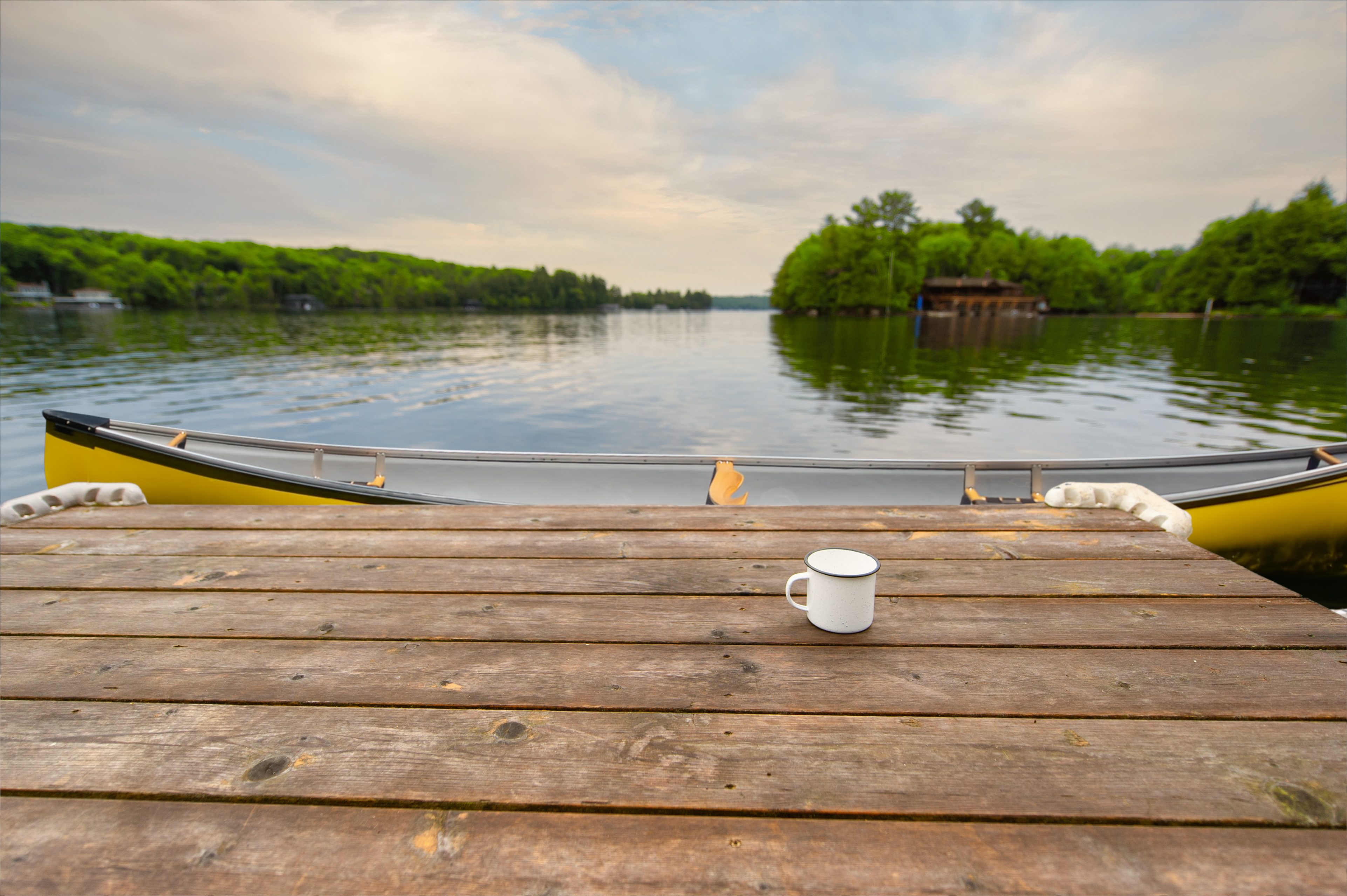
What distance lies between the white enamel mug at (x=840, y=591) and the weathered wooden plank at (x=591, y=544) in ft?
1.61

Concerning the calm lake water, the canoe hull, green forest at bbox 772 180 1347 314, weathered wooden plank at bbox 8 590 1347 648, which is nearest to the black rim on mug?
weathered wooden plank at bbox 8 590 1347 648

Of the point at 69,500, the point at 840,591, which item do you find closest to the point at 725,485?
the point at 840,591

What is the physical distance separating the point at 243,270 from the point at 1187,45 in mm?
114548

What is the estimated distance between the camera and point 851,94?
43219mm

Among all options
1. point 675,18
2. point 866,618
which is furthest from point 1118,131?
point 866,618

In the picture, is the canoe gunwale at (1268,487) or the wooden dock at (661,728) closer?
the wooden dock at (661,728)

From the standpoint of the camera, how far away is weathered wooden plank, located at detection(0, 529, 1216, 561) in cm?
191

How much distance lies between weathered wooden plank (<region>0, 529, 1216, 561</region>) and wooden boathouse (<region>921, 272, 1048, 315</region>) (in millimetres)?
92692

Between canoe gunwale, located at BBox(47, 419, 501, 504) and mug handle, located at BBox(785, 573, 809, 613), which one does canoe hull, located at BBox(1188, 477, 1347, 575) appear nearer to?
mug handle, located at BBox(785, 573, 809, 613)

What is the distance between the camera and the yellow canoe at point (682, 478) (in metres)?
3.47

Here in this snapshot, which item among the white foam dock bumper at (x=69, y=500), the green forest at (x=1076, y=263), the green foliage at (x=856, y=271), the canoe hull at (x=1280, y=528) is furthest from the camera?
the green foliage at (x=856, y=271)

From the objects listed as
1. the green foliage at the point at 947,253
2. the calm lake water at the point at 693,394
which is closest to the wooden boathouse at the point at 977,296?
the green foliage at the point at 947,253

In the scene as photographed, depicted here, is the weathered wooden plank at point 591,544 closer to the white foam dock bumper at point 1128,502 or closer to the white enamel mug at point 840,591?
the white foam dock bumper at point 1128,502

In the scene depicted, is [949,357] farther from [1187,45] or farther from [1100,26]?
[1187,45]
